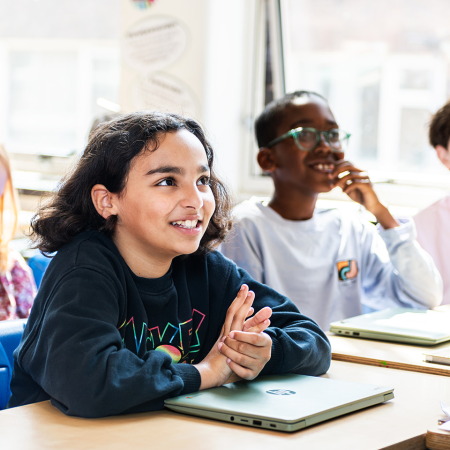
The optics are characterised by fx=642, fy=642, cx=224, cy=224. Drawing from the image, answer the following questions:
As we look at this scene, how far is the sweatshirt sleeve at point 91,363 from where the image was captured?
36.5 inches

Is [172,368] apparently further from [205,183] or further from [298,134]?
[298,134]

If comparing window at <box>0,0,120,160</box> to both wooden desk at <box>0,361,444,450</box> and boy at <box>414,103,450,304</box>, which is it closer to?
boy at <box>414,103,450,304</box>

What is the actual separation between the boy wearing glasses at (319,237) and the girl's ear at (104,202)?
716mm

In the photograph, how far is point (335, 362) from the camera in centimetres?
134

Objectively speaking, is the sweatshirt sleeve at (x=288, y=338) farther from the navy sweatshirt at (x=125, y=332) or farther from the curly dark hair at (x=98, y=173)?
the curly dark hair at (x=98, y=173)

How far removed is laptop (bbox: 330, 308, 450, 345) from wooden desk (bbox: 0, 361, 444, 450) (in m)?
0.46

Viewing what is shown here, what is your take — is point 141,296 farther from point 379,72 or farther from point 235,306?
point 379,72

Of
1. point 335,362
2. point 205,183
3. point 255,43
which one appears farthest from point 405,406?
point 255,43

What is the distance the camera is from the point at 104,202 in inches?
50.4

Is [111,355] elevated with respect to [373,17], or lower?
lower

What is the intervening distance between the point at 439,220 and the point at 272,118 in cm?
73

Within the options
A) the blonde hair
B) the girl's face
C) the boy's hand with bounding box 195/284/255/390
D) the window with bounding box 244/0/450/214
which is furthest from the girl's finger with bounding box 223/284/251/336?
the window with bounding box 244/0/450/214

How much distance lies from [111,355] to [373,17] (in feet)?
8.69

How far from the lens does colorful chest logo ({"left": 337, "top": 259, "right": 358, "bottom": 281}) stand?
2029 mm
